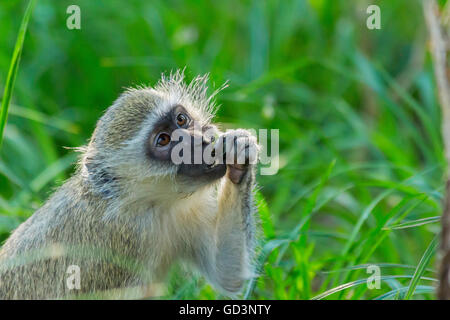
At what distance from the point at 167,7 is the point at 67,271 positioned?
4.33 m

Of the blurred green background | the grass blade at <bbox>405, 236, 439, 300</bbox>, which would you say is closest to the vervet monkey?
the blurred green background

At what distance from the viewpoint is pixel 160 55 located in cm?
660

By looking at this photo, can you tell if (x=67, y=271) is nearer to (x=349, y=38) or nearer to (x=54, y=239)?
(x=54, y=239)

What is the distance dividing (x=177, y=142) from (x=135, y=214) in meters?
0.48

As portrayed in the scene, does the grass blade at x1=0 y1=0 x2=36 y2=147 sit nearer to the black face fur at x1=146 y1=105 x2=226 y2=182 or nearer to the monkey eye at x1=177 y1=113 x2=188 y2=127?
the black face fur at x1=146 y1=105 x2=226 y2=182

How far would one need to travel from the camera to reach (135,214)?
3670mm

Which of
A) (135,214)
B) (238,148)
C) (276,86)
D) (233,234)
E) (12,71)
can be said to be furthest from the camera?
(276,86)

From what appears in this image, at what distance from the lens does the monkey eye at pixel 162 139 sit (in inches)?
144

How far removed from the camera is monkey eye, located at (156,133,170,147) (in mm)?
3656

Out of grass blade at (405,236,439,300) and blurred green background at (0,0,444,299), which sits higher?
blurred green background at (0,0,444,299)

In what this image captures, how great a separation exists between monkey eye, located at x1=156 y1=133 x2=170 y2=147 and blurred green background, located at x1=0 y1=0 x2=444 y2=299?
1210 mm

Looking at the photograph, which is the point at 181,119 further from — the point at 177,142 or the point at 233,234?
the point at 233,234

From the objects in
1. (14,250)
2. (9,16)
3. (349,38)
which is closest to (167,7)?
(9,16)

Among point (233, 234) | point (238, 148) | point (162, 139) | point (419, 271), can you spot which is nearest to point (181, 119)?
point (162, 139)
